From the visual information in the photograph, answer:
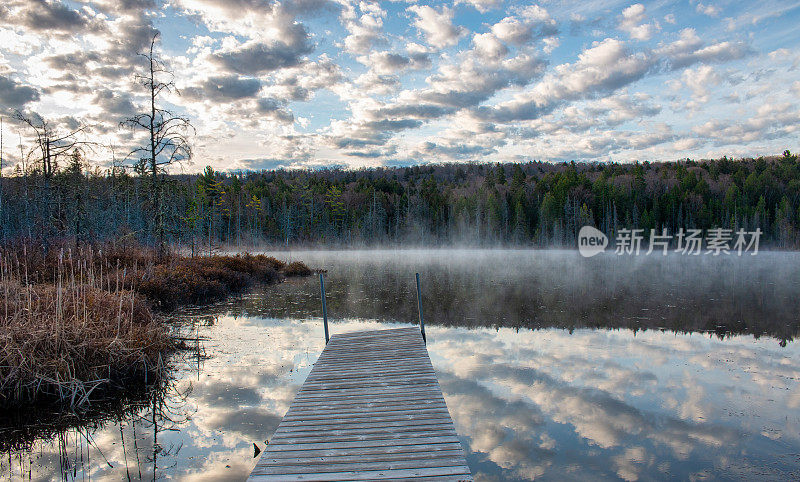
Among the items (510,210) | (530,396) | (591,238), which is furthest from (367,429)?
(510,210)

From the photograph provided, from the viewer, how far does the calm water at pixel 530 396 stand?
6723mm

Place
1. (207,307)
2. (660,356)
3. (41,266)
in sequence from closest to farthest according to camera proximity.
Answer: (660,356) → (41,266) → (207,307)

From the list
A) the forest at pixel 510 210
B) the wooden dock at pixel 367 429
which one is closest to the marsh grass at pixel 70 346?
the wooden dock at pixel 367 429

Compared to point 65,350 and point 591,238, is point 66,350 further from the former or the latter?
point 591,238

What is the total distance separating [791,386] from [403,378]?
8.35 metres

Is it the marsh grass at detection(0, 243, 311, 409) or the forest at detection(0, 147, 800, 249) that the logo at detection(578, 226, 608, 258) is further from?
the marsh grass at detection(0, 243, 311, 409)

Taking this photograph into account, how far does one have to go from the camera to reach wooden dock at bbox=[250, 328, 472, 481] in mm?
4996

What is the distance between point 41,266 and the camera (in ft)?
52.9

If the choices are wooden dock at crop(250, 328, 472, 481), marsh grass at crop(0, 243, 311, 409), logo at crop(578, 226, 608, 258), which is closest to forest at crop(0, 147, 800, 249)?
logo at crop(578, 226, 608, 258)

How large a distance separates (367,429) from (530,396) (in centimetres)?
451

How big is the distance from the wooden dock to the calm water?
3.17 ft

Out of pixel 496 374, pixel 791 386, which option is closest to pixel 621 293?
pixel 791 386

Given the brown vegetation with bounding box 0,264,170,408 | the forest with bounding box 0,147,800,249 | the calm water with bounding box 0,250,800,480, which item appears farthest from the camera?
the forest with bounding box 0,147,800,249

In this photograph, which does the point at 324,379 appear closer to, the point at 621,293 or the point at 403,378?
the point at 403,378
